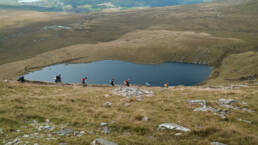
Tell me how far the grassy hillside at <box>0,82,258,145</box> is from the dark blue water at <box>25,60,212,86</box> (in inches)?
2553

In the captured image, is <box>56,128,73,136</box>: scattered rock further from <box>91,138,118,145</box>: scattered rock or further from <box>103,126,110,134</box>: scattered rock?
<box>91,138,118,145</box>: scattered rock

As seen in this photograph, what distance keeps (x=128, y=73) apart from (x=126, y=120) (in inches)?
3366

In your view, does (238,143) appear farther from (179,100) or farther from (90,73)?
(90,73)

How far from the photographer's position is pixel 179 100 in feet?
88.3

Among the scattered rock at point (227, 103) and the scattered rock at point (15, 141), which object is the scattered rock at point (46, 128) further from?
the scattered rock at point (227, 103)

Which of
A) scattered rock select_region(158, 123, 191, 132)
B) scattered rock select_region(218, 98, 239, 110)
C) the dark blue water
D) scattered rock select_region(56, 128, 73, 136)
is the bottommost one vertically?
the dark blue water

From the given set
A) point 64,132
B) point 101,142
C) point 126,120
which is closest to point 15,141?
point 64,132

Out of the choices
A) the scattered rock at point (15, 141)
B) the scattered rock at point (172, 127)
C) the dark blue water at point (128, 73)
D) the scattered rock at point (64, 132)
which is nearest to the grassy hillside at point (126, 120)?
Answer: the scattered rock at point (15, 141)

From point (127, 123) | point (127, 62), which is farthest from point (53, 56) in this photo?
point (127, 123)

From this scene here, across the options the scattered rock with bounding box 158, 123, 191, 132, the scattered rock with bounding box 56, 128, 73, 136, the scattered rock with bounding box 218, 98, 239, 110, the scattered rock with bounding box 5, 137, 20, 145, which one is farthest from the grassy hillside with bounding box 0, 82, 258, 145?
the scattered rock with bounding box 218, 98, 239, 110

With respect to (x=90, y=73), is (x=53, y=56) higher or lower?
higher

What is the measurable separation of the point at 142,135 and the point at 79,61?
373ft

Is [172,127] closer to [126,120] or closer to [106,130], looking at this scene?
[126,120]

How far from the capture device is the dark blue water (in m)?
93.9
